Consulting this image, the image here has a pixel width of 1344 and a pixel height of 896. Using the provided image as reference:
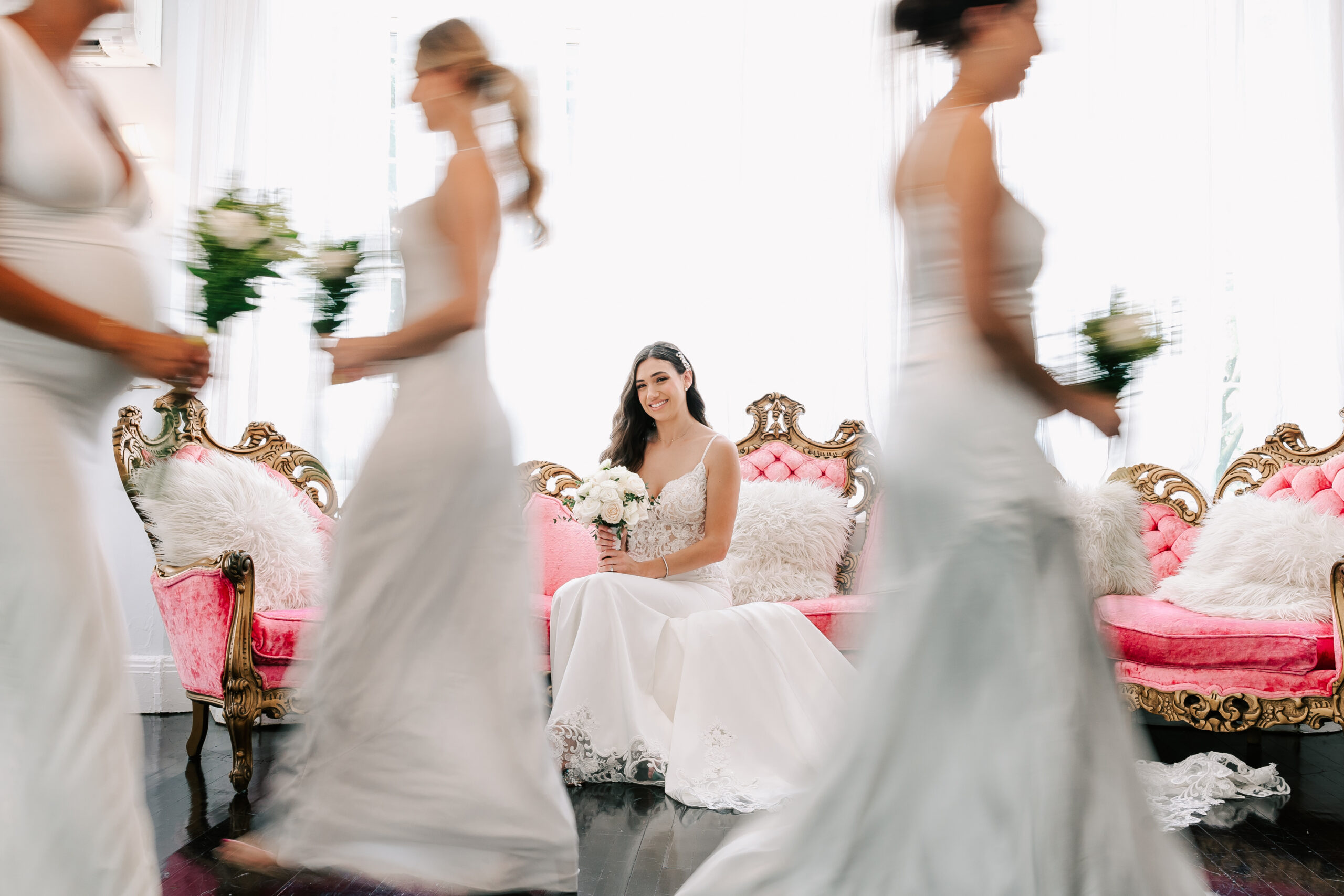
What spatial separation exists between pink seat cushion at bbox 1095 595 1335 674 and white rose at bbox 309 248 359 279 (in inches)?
101

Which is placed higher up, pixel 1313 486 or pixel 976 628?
pixel 1313 486

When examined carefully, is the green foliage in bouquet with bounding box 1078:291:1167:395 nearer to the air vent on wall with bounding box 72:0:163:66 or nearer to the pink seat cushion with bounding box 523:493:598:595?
the pink seat cushion with bounding box 523:493:598:595

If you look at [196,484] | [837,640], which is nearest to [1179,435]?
[837,640]

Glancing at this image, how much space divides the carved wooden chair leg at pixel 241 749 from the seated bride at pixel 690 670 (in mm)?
1089

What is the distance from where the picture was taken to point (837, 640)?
3.78 metres

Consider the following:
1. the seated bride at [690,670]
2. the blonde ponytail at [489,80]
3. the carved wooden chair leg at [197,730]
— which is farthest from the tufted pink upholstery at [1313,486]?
the carved wooden chair leg at [197,730]

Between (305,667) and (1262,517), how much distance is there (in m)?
3.69

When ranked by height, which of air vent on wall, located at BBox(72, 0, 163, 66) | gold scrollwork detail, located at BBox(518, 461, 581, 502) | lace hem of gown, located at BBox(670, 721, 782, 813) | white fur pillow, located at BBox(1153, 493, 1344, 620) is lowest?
lace hem of gown, located at BBox(670, 721, 782, 813)

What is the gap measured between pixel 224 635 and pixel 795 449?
106 inches

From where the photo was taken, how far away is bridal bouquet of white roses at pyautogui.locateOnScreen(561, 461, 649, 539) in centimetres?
345

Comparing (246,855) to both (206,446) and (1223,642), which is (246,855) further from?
(1223,642)

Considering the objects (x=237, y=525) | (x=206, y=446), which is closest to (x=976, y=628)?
(x=237, y=525)

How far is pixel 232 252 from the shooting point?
6.18ft

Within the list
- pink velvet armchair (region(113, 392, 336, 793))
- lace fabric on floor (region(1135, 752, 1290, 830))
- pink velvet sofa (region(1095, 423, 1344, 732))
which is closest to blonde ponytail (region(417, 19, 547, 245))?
pink velvet armchair (region(113, 392, 336, 793))
